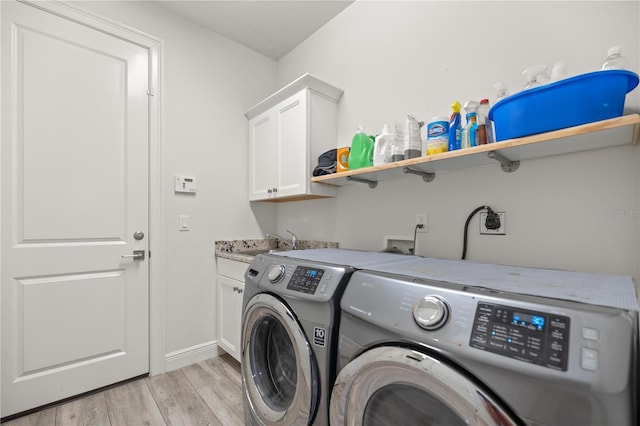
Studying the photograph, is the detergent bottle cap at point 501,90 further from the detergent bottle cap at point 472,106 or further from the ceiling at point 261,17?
the ceiling at point 261,17

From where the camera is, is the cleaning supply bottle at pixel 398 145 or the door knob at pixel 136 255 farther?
the door knob at pixel 136 255

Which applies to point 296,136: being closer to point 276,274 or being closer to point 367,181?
point 367,181

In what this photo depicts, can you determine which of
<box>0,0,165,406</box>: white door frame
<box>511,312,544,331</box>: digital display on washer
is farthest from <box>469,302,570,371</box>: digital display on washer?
<box>0,0,165,406</box>: white door frame

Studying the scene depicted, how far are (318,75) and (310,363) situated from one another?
214 centimetres

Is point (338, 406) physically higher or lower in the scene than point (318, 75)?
lower

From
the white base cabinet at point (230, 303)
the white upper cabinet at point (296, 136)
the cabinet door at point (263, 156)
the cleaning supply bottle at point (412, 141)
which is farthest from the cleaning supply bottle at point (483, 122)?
the white base cabinet at point (230, 303)

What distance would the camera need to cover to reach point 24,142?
63.9 inches

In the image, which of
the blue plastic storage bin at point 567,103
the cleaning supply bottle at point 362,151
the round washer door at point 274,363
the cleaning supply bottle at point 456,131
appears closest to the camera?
the blue plastic storage bin at point 567,103

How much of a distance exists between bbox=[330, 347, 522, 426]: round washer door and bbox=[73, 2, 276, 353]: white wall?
1.69 metres

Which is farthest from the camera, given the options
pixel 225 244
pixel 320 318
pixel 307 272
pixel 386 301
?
pixel 225 244

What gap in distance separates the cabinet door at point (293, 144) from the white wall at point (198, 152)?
0.53m

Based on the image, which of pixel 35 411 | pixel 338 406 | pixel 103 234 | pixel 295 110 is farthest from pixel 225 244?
pixel 338 406

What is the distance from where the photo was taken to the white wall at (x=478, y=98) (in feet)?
3.58

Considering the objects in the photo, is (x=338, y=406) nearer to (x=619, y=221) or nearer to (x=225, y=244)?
(x=619, y=221)
